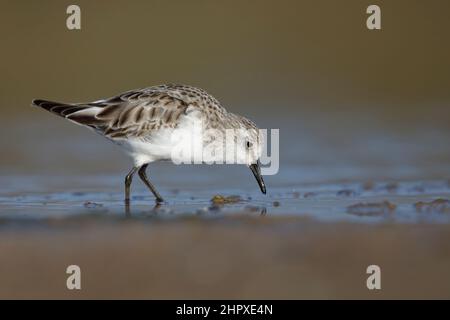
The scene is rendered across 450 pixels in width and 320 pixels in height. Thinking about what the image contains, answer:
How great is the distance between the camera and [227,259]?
315 inches

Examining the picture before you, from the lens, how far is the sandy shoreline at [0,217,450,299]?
728cm

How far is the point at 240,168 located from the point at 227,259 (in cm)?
576

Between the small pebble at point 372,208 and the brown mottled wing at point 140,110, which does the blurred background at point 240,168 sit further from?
the brown mottled wing at point 140,110

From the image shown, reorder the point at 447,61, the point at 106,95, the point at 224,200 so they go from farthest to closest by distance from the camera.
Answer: the point at 447,61
the point at 106,95
the point at 224,200

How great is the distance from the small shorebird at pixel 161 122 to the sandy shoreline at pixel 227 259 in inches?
59.4

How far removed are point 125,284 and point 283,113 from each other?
10.8m

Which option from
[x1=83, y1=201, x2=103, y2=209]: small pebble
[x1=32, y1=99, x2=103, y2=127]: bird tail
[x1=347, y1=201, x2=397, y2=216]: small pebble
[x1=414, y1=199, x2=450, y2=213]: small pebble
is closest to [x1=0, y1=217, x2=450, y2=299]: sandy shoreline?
[x1=347, y1=201, x2=397, y2=216]: small pebble

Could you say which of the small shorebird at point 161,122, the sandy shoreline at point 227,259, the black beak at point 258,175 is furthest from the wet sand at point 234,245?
the small shorebird at point 161,122

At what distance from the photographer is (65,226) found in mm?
9398

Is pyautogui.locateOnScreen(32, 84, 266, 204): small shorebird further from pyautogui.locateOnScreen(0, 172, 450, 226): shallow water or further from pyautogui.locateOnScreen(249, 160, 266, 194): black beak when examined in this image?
pyautogui.locateOnScreen(0, 172, 450, 226): shallow water

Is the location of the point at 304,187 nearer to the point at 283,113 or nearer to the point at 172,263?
the point at 172,263

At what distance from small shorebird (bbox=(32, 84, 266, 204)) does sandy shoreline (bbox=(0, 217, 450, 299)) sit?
1.51 meters

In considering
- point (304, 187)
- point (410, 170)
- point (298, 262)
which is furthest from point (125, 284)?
point (410, 170)

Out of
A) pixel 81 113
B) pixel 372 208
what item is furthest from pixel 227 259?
pixel 81 113
